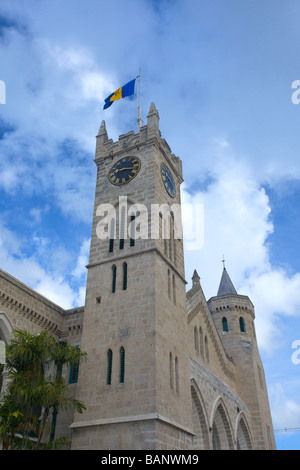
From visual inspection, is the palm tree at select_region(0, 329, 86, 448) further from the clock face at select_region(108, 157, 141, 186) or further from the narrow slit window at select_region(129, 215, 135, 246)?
the clock face at select_region(108, 157, 141, 186)

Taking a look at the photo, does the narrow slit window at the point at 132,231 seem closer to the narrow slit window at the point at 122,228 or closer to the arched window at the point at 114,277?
the narrow slit window at the point at 122,228

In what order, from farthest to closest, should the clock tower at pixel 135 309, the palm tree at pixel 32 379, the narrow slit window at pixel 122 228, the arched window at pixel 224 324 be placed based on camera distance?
1. the arched window at pixel 224 324
2. the narrow slit window at pixel 122 228
3. the clock tower at pixel 135 309
4. the palm tree at pixel 32 379

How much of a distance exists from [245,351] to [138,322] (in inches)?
841

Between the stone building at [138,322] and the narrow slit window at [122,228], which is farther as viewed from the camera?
the narrow slit window at [122,228]

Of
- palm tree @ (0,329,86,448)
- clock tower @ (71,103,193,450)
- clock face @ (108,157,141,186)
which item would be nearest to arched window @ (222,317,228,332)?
clock tower @ (71,103,193,450)

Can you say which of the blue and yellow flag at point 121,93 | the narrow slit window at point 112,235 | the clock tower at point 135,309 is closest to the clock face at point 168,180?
the clock tower at point 135,309

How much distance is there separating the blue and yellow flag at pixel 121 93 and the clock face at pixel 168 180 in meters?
6.28

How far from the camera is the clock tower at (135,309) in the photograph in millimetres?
19484

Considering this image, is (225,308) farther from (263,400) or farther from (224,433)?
(224,433)

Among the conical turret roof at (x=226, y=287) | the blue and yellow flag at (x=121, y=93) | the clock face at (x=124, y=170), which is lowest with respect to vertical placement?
the clock face at (x=124, y=170)

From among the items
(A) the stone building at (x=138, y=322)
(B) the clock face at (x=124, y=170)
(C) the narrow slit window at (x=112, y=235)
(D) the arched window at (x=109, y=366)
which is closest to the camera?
(A) the stone building at (x=138, y=322)

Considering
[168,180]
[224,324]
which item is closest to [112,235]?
[168,180]

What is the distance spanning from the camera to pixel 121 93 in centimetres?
3117
